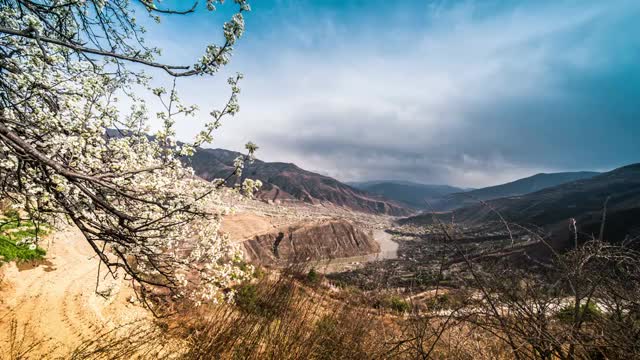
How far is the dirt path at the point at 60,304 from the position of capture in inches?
315

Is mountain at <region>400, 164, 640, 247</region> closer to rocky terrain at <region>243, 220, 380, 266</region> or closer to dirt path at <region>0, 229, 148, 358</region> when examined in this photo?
rocky terrain at <region>243, 220, 380, 266</region>

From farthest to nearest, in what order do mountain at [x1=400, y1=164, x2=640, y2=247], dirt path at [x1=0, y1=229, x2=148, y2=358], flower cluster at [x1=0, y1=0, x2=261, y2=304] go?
mountain at [x1=400, y1=164, x2=640, y2=247] → dirt path at [x1=0, y1=229, x2=148, y2=358] → flower cluster at [x1=0, y1=0, x2=261, y2=304]

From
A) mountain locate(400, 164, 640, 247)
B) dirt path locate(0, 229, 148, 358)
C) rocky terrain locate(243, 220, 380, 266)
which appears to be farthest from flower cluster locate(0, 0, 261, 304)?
mountain locate(400, 164, 640, 247)

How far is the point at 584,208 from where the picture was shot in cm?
10162

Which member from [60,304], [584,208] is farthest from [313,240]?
[584,208]

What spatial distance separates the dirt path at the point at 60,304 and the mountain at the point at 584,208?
128 ft

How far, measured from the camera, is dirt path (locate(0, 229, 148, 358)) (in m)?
8.01

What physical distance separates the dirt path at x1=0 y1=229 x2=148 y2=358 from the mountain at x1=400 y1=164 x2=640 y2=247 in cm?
3912

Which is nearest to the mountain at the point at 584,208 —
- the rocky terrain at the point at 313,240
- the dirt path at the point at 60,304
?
the rocky terrain at the point at 313,240

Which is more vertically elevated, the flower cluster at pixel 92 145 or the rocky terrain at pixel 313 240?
the flower cluster at pixel 92 145

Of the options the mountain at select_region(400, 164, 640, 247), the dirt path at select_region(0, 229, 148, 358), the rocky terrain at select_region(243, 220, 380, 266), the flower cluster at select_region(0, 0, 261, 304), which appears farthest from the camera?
the mountain at select_region(400, 164, 640, 247)

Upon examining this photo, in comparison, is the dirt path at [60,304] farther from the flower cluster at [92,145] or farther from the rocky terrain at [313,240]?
the rocky terrain at [313,240]

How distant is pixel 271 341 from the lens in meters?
4.05

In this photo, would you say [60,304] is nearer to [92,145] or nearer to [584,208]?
[92,145]
